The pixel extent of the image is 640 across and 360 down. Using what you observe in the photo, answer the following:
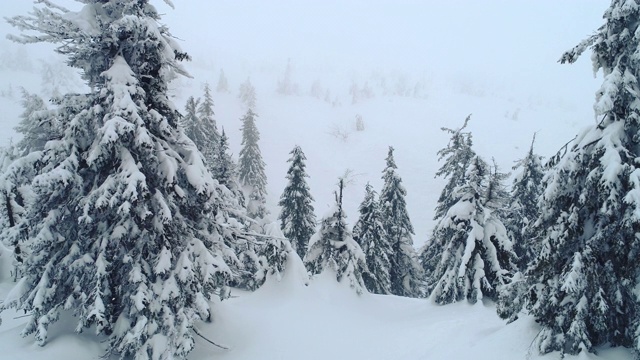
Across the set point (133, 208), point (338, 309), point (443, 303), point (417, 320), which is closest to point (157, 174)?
point (133, 208)

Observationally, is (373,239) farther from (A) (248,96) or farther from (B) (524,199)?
(A) (248,96)

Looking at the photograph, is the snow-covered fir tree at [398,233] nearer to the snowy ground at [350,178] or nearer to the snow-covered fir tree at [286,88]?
the snowy ground at [350,178]

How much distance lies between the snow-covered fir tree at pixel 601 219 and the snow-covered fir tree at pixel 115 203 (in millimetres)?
7729

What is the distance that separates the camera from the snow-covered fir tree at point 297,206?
27.6 metres

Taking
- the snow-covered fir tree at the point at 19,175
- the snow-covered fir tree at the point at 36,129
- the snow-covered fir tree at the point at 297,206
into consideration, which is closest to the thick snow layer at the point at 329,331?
the snow-covered fir tree at the point at 19,175

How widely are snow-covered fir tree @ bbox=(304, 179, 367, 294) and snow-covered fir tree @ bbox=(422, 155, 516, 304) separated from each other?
3.85 m

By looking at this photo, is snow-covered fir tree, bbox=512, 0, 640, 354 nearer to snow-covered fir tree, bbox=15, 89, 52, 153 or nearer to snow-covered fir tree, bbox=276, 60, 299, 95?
snow-covered fir tree, bbox=15, 89, 52, 153

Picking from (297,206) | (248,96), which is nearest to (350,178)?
(297,206)

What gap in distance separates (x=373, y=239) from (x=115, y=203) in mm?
18378

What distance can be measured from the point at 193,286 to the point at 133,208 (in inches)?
94.3

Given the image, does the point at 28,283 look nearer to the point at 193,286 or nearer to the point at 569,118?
the point at 193,286

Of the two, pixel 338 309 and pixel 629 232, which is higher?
pixel 629 232

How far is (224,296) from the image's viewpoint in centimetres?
1287

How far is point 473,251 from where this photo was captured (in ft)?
53.0
